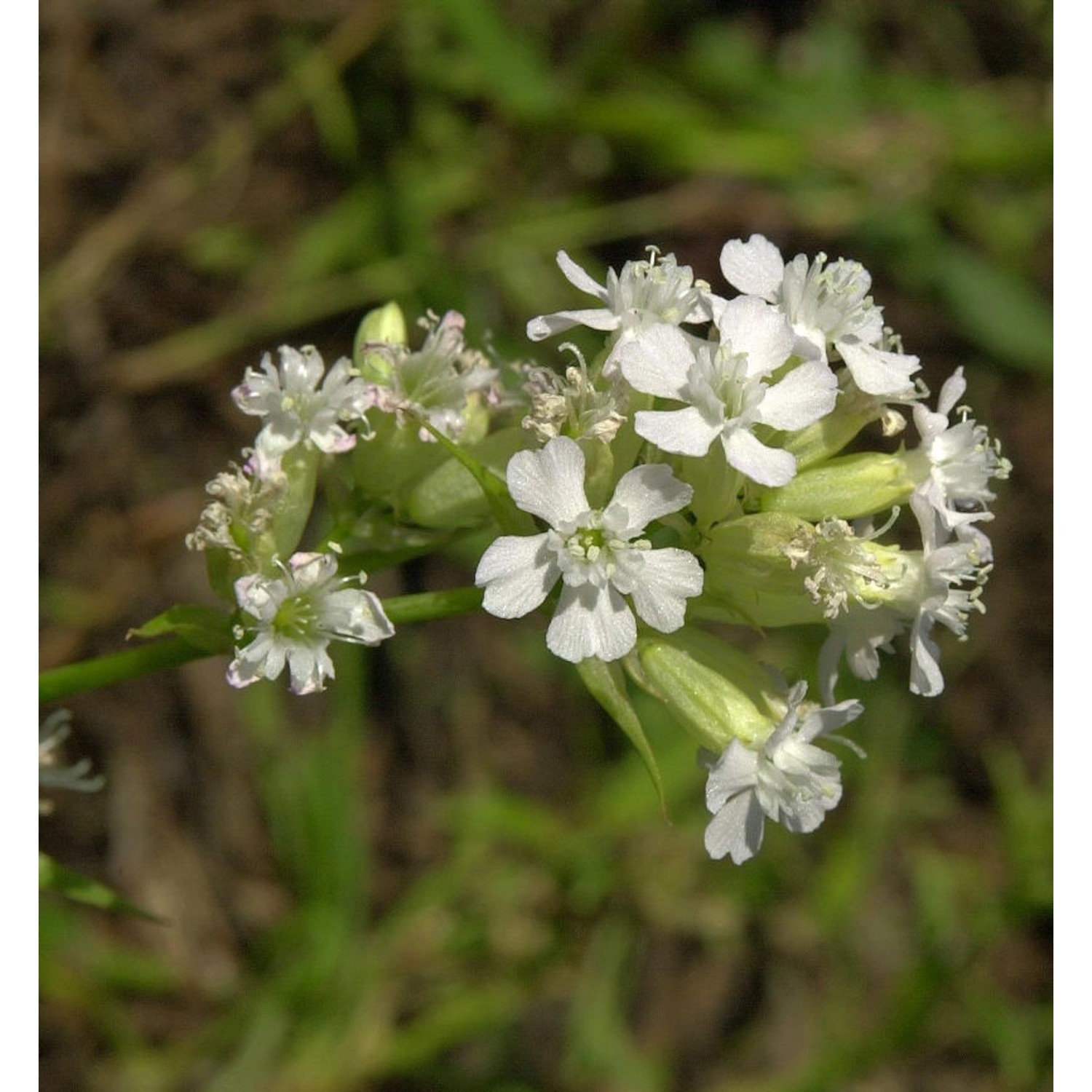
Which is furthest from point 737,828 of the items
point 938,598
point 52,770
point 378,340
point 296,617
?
point 52,770

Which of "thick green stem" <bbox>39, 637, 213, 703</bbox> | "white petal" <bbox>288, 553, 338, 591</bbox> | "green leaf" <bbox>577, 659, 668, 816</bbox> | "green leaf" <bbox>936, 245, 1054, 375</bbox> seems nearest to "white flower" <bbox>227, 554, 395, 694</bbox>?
"white petal" <bbox>288, 553, 338, 591</bbox>

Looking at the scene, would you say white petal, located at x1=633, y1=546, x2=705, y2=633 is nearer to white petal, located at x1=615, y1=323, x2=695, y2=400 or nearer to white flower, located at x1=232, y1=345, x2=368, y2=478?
white petal, located at x1=615, y1=323, x2=695, y2=400

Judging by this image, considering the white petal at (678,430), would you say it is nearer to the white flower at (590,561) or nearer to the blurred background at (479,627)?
the white flower at (590,561)

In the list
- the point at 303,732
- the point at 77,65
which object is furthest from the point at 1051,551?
the point at 77,65

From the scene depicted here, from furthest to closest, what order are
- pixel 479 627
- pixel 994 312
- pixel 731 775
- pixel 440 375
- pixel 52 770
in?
pixel 994 312 → pixel 479 627 → pixel 52 770 → pixel 440 375 → pixel 731 775

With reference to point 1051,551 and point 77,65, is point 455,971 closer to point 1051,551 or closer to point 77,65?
point 1051,551

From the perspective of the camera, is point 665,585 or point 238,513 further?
point 238,513

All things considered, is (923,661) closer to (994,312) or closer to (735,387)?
(735,387)
